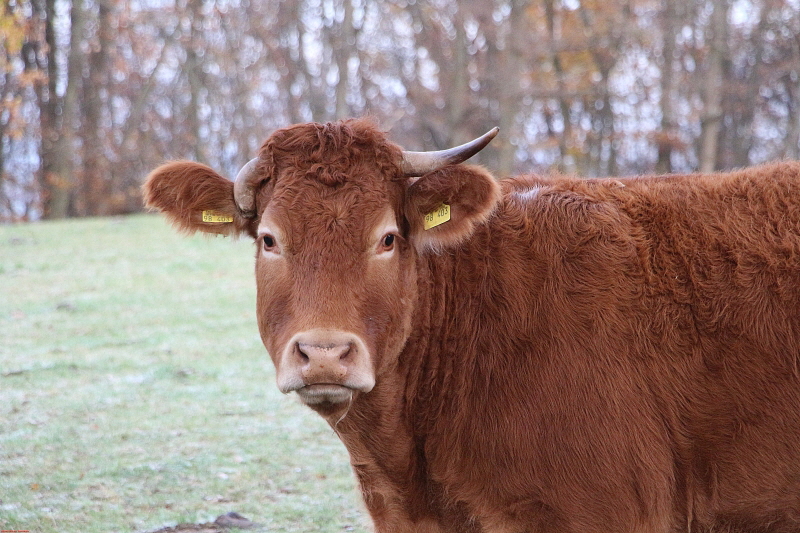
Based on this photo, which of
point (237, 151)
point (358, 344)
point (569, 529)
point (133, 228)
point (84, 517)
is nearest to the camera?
point (358, 344)

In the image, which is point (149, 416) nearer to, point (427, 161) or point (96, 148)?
point (427, 161)

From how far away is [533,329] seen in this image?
3.73m

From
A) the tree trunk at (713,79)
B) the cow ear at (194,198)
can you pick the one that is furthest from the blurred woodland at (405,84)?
the cow ear at (194,198)

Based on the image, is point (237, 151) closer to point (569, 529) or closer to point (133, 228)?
point (133, 228)

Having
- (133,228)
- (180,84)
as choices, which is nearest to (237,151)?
(180,84)

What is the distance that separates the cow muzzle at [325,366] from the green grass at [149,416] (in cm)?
137

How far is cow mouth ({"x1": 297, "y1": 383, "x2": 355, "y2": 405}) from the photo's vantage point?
3.20 m

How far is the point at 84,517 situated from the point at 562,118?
25.6 m

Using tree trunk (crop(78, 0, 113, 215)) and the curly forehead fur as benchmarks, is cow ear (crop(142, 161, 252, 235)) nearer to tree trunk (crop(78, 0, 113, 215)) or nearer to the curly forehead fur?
the curly forehead fur

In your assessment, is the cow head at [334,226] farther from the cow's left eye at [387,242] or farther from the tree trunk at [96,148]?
the tree trunk at [96,148]

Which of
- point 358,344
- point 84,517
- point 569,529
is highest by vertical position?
point 358,344

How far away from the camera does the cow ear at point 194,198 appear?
13.1 ft

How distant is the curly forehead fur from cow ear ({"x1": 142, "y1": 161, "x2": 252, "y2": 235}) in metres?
0.36

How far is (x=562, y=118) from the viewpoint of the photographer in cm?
2864
